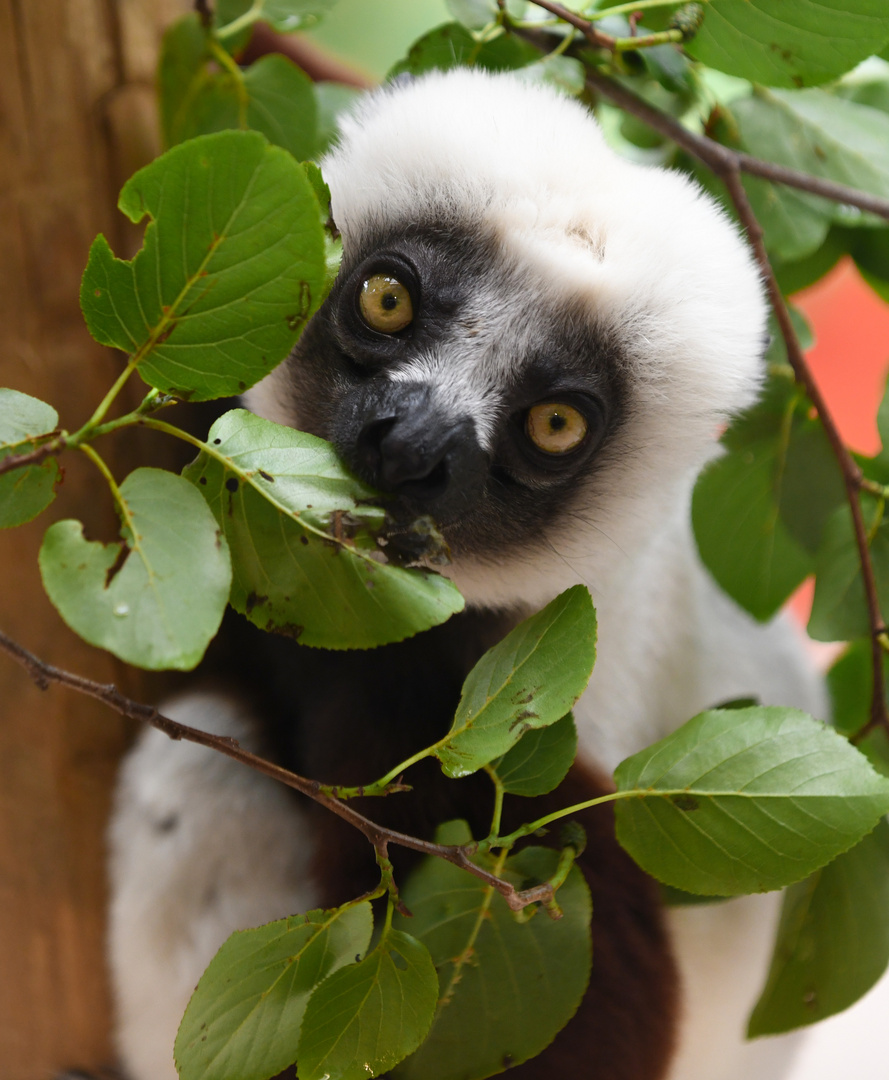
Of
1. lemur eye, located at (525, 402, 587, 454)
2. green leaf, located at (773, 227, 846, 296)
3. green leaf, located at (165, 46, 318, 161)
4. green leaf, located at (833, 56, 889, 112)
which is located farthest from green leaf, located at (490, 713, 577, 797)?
green leaf, located at (833, 56, 889, 112)

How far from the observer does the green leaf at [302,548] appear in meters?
0.69

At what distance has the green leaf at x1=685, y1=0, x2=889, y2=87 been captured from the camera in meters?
0.95

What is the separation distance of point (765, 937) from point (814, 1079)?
32cm

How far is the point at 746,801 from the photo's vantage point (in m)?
0.75

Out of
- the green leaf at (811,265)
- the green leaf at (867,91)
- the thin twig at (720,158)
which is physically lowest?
the green leaf at (811,265)

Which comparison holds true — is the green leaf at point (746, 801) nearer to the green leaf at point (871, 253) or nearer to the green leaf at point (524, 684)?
the green leaf at point (524, 684)

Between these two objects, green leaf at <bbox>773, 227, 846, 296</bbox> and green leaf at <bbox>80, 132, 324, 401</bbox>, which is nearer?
green leaf at <bbox>80, 132, 324, 401</bbox>

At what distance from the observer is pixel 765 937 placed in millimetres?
1543

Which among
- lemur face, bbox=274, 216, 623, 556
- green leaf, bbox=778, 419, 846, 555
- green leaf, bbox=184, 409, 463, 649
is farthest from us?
green leaf, bbox=778, 419, 846, 555

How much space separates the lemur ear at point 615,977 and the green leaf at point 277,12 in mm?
1088

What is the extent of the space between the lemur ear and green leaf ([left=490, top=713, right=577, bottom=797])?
36cm

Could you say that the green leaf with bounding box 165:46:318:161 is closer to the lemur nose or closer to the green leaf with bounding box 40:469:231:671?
the lemur nose

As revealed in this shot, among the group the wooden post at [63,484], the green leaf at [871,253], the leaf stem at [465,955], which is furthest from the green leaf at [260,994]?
the green leaf at [871,253]

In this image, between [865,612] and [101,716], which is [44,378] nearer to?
[101,716]
